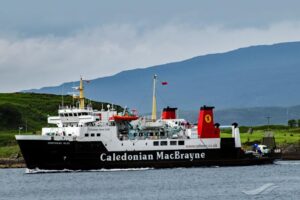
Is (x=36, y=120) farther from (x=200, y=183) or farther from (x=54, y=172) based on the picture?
(x=200, y=183)

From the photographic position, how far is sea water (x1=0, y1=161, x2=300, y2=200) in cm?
7438

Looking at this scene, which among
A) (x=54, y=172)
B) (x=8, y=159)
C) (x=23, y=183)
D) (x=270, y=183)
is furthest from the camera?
(x=8, y=159)

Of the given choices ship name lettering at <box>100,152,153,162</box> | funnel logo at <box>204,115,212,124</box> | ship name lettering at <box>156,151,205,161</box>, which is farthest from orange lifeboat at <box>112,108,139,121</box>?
funnel logo at <box>204,115,212,124</box>

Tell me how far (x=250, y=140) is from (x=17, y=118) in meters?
58.6

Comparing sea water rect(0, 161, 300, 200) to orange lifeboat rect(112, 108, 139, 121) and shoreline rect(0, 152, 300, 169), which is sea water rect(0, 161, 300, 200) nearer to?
orange lifeboat rect(112, 108, 139, 121)

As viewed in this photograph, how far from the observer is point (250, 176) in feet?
305

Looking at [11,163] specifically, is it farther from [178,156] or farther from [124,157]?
[178,156]

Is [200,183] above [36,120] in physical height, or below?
below

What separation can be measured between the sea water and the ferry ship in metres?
1.47

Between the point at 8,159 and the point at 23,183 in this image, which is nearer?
the point at 23,183

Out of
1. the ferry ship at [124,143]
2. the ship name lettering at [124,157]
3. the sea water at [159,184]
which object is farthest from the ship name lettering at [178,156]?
the sea water at [159,184]

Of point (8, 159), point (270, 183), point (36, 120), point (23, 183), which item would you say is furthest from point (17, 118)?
point (270, 183)

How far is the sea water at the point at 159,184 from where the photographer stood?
74.4 meters

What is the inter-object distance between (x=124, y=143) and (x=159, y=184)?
68.9 feet
